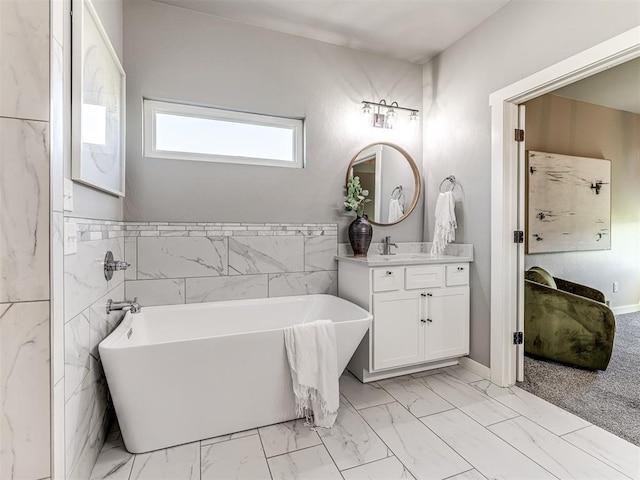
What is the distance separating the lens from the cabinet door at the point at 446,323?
2.52 metres

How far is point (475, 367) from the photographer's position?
2592 mm

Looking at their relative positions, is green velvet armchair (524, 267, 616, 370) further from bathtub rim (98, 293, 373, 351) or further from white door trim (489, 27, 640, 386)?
bathtub rim (98, 293, 373, 351)

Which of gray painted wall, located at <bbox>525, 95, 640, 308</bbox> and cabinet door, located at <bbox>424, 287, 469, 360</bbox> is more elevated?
gray painted wall, located at <bbox>525, 95, 640, 308</bbox>

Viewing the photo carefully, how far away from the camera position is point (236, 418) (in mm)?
1808

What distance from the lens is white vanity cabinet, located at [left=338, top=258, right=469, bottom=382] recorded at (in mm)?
2363

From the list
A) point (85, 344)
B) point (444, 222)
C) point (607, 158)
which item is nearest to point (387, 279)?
point (444, 222)

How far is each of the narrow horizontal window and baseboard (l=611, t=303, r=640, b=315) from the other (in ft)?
14.9

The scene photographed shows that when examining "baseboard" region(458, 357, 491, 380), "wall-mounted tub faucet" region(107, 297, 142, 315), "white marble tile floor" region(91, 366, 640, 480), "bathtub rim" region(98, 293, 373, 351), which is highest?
"wall-mounted tub faucet" region(107, 297, 142, 315)

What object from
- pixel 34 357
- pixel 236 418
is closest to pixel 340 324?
pixel 236 418

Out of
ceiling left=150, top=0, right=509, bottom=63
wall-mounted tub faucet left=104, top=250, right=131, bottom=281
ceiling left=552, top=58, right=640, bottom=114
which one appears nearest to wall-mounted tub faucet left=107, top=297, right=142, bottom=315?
wall-mounted tub faucet left=104, top=250, right=131, bottom=281

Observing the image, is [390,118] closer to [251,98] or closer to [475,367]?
[251,98]

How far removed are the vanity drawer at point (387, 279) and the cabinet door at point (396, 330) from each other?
5cm

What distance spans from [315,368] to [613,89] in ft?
14.2

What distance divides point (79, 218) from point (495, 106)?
2.68m
